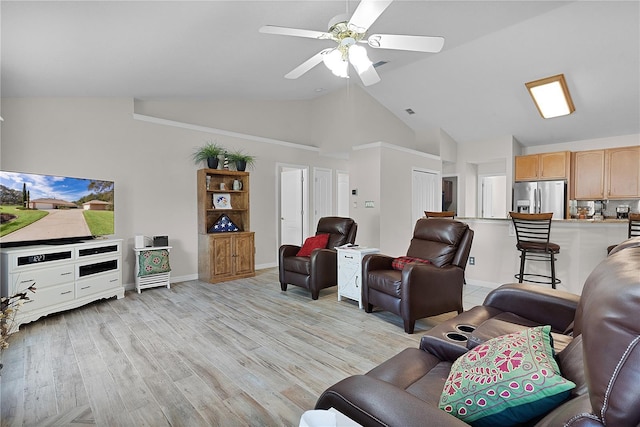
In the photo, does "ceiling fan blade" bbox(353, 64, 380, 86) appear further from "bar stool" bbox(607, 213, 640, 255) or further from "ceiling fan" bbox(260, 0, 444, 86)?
"bar stool" bbox(607, 213, 640, 255)

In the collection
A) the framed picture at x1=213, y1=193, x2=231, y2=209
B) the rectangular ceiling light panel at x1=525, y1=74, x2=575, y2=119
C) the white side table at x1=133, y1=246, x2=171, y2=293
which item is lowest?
the white side table at x1=133, y1=246, x2=171, y2=293

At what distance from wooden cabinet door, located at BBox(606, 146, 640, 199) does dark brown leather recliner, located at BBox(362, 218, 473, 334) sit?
4184 mm

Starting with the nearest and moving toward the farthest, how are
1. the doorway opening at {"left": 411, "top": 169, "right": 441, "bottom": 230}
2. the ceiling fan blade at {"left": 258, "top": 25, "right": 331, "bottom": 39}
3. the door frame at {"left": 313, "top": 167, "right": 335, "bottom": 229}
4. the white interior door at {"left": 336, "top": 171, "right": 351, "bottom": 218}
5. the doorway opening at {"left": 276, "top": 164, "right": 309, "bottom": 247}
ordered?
the ceiling fan blade at {"left": 258, "top": 25, "right": 331, "bottom": 39} < the doorway opening at {"left": 411, "top": 169, "right": 441, "bottom": 230} < the doorway opening at {"left": 276, "top": 164, "right": 309, "bottom": 247} < the door frame at {"left": 313, "top": 167, "right": 335, "bottom": 229} < the white interior door at {"left": 336, "top": 171, "right": 351, "bottom": 218}

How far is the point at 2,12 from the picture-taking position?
2068 millimetres

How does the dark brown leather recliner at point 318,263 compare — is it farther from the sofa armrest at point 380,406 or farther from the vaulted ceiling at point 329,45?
the sofa armrest at point 380,406

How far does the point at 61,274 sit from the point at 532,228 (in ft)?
17.2

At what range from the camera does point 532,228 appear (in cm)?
366

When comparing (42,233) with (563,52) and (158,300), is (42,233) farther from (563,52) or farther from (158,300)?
(563,52)

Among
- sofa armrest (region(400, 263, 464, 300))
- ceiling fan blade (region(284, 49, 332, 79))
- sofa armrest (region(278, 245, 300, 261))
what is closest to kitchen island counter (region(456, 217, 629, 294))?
sofa armrest (region(400, 263, 464, 300))

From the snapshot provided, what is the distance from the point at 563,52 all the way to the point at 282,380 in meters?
5.21

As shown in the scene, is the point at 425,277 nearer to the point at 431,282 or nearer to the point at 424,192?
the point at 431,282

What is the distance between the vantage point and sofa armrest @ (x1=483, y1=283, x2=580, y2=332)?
184 cm

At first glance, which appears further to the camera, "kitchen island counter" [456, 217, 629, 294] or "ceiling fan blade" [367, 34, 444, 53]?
"kitchen island counter" [456, 217, 629, 294]

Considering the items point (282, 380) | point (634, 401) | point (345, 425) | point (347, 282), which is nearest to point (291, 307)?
point (347, 282)
